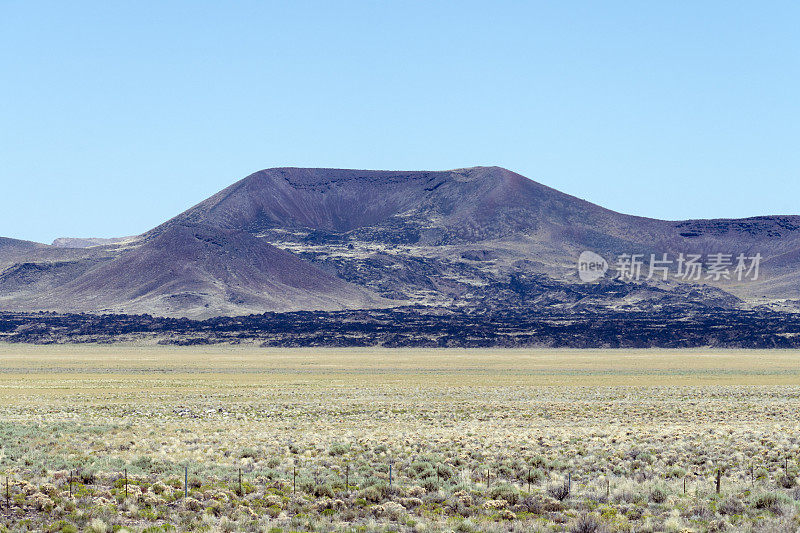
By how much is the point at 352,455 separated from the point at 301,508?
589 centimetres

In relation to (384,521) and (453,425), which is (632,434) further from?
(384,521)

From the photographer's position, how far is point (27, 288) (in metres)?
172

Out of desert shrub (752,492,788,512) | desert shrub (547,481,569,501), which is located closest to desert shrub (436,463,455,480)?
desert shrub (547,481,569,501)

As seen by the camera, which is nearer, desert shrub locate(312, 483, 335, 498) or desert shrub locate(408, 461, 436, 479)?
desert shrub locate(312, 483, 335, 498)

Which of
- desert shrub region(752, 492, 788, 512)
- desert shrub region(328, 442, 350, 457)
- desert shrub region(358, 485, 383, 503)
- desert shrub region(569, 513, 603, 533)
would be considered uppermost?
desert shrub region(752, 492, 788, 512)

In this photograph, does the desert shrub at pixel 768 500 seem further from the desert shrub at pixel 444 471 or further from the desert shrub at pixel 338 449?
the desert shrub at pixel 338 449

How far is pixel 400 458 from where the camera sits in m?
21.0

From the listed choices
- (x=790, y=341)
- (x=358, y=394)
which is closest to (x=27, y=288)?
(x=790, y=341)

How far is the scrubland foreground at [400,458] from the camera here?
14.9m

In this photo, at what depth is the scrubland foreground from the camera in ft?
48.9

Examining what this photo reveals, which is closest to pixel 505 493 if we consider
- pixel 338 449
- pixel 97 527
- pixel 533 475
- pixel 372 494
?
pixel 533 475

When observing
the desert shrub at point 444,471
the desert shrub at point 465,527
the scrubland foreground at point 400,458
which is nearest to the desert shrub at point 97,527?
the scrubland foreground at point 400,458

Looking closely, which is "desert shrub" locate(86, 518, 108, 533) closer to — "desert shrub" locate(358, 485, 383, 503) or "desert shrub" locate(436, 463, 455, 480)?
"desert shrub" locate(358, 485, 383, 503)

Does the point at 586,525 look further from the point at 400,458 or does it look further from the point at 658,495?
the point at 400,458
